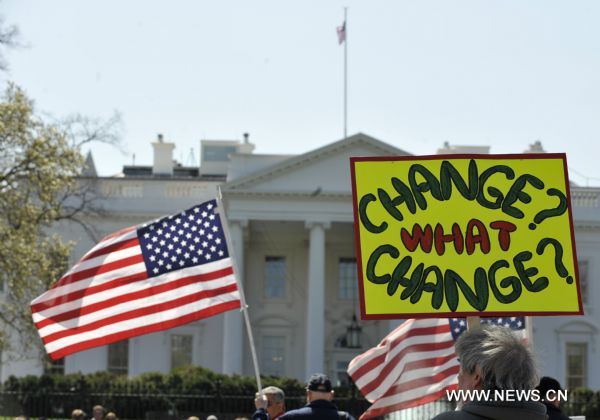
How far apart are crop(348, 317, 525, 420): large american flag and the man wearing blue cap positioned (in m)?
4.07

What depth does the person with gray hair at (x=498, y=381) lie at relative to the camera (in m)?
4.04

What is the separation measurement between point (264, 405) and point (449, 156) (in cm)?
297

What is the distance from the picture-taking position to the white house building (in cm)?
4369

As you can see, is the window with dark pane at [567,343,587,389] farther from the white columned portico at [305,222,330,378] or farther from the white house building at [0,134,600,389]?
the white columned portico at [305,222,330,378]

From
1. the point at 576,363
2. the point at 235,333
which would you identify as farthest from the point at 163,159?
the point at 576,363

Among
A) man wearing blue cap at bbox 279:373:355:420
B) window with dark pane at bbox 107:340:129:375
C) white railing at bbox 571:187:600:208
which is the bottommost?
man wearing blue cap at bbox 279:373:355:420

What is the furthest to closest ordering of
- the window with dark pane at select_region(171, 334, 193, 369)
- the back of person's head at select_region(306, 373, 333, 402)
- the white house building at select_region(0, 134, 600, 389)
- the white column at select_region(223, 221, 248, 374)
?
the window with dark pane at select_region(171, 334, 193, 369)
the white house building at select_region(0, 134, 600, 389)
the white column at select_region(223, 221, 248, 374)
the back of person's head at select_region(306, 373, 333, 402)

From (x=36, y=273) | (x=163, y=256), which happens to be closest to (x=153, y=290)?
(x=163, y=256)

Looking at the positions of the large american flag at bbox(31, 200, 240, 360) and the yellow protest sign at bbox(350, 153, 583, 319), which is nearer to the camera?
the yellow protest sign at bbox(350, 153, 583, 319)

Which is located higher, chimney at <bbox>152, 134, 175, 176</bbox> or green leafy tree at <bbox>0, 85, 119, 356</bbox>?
chimney at <bbox>152, 134, 175, 176</bbox>

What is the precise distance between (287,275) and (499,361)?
4270cm

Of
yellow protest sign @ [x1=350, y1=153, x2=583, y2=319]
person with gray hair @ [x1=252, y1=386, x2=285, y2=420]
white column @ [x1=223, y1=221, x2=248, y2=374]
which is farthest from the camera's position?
white column @ [x1=223, y1=221, x2=248, y2=374]

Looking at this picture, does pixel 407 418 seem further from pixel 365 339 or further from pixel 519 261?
pixel 365 339

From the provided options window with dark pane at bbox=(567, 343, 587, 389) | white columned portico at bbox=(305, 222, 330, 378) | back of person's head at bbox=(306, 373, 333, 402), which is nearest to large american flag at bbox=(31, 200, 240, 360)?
back of person's head at bbox=(306, 373, 333, 402)
